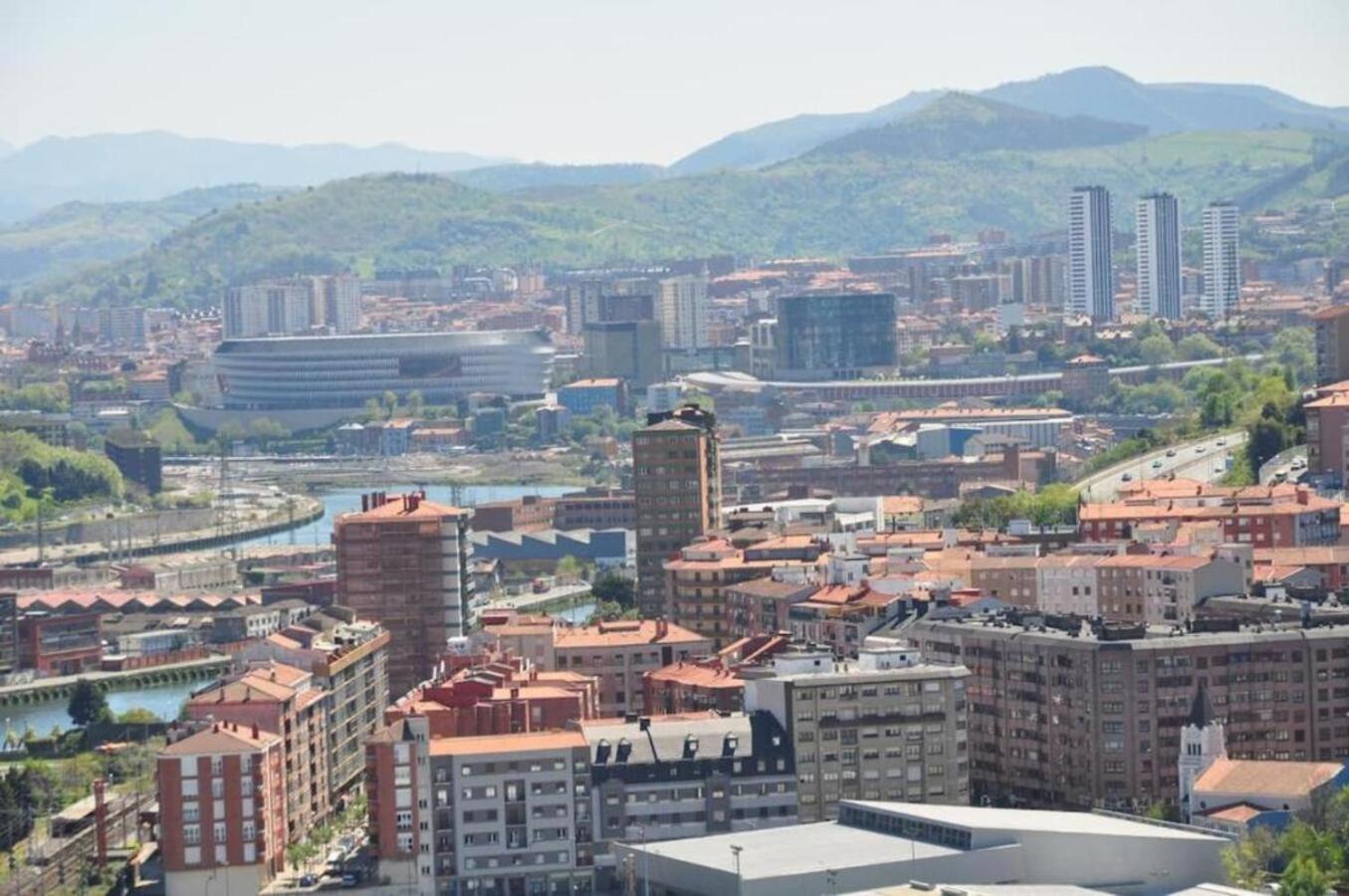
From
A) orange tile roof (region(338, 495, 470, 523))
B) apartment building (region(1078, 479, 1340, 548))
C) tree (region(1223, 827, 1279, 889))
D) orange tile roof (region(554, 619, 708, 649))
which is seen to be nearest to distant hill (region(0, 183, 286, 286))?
orange tile roof (region(338, 495, 470, 523))

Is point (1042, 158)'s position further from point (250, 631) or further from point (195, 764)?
point (195, 764)

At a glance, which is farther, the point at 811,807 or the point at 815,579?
the point at 815,579

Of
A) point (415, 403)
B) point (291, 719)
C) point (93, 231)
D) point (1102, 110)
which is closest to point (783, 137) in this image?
point (1102, 110)

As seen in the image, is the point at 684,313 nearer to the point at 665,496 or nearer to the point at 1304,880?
the point at 665,496

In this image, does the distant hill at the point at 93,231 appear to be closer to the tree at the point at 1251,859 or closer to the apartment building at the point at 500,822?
the apartment building at the point at 500,822

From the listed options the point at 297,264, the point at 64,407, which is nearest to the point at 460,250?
the point at 297,264

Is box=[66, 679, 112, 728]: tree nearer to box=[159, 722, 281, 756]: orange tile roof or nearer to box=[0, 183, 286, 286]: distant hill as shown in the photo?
box=[159, 722, 281, 756]: orange tile roof

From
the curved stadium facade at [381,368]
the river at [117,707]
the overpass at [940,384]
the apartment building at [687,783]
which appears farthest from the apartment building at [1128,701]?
the curved stadium facade at [381,368]
